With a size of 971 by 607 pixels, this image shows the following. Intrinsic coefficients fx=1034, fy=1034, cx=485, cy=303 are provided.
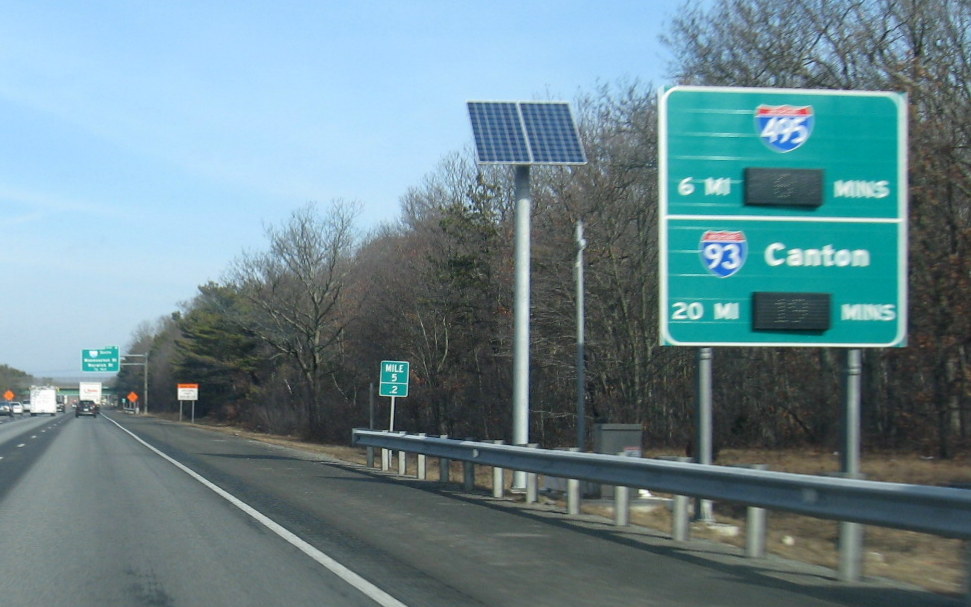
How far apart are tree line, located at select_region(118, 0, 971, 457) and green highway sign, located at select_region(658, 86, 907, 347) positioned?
1267 millimetres

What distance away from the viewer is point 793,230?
13.2 meters


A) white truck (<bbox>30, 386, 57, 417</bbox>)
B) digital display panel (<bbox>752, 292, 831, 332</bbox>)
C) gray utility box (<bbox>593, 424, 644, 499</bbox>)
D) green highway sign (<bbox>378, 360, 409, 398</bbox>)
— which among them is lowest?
white truck (<bbox>30, 386, 57, 417</bbox>)

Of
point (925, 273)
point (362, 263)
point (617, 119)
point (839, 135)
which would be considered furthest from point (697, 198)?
point (362, 263)

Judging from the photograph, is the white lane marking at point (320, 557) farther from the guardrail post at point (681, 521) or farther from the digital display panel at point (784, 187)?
the digital display panel at point (784, 187)

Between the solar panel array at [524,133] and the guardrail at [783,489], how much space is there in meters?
7.13

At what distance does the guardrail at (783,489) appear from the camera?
7.52m

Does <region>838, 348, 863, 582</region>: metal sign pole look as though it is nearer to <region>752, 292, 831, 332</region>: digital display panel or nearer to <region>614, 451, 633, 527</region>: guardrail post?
<region>752, 292, 831, 332</region>: digital display panel

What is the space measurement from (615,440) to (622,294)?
70.1ft

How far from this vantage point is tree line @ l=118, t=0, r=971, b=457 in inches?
973

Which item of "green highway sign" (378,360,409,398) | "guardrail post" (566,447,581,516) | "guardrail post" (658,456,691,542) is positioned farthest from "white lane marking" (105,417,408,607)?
"green highway sign" (378,360,409,398)

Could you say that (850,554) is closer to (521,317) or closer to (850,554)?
(850,554)

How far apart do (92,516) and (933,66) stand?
73.9 feet

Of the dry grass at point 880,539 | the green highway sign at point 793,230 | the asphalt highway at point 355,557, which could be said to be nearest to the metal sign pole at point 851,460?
the asphalt highway at point 355,557

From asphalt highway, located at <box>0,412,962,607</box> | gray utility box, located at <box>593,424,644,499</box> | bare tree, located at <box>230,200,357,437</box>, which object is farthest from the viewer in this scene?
bare tree, located at <box>230,200,357,437</box>
